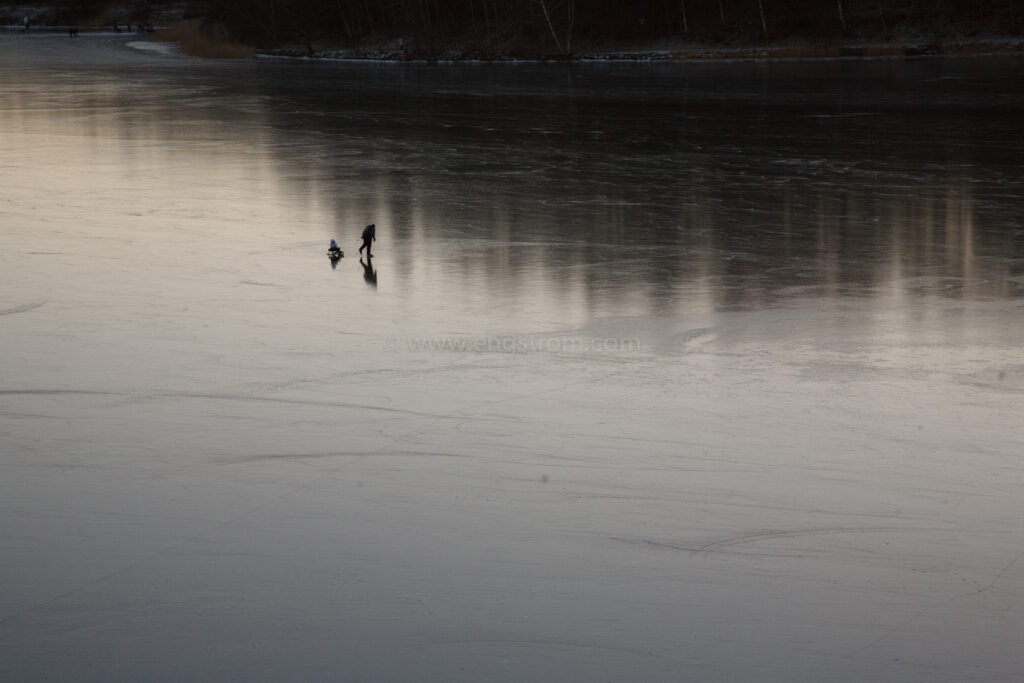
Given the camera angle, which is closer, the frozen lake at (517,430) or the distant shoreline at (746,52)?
the frozen lake at (517,430)

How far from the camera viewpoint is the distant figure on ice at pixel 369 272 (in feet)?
33.0

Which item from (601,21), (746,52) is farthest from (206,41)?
(746,52)

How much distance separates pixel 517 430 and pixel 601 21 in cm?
4881

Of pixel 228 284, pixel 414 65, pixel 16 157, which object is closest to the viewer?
pixel 228 284

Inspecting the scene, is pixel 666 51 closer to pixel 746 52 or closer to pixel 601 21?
pixel 746 52

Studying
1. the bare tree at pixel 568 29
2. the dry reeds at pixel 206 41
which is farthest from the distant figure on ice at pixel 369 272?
the dry reeds at pixel 206 41

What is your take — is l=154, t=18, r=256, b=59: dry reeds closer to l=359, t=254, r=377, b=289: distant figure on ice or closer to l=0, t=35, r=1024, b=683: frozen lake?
l=0, t=35, r=1024, b=683: frozen lake

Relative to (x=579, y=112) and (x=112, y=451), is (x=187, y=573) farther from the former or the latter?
(x=579, y=112)

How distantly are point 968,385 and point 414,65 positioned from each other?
41.4 meters

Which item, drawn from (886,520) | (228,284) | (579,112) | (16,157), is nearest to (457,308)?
(228,284)

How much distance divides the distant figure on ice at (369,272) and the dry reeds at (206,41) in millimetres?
43493

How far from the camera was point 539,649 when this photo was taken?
15.2 ft

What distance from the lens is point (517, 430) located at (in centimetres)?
665

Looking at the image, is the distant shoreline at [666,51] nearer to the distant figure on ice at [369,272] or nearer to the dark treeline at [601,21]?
the dark treeline at [601,21]
